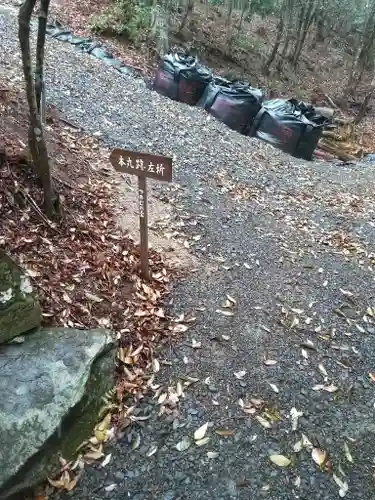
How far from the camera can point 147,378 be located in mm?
2820

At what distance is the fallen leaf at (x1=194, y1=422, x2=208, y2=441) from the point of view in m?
2.56

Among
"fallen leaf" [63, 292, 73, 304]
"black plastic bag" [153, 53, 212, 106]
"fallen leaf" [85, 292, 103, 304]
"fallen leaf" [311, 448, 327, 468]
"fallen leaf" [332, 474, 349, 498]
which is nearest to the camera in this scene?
"fallen leaf" [332, 474, 349, 498]

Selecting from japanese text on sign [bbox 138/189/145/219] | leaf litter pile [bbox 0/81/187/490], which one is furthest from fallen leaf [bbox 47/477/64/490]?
japanese text on sign [bbox 138/189/145/219]

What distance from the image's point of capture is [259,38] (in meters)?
16.9

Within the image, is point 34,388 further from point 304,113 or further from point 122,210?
point 304,113

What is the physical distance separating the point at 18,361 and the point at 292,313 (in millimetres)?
2119

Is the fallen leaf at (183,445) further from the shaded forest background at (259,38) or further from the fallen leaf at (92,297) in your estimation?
the shaded forest background at (259,38)

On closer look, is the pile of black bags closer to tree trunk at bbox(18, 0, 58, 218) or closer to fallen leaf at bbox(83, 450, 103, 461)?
tree trunk at bbox(18, 0, 58, 218)

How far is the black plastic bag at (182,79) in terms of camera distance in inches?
299

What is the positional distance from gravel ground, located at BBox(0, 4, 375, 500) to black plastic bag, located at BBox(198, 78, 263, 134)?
3.63ft

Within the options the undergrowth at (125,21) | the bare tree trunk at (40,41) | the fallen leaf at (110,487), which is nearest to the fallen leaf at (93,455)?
the fallen leaf at (110,487)

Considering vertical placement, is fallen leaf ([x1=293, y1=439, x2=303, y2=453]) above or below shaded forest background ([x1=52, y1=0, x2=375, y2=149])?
above

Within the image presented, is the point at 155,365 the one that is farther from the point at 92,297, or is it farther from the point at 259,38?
the point at 259,38

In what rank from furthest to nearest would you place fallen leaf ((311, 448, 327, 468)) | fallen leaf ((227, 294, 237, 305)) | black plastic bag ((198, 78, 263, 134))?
black plastic bag ((198, 78, 263, 134))
fallen leaf ((227, 294, 237, 305))
fallen leaf ((311, 448, 327, 468))
